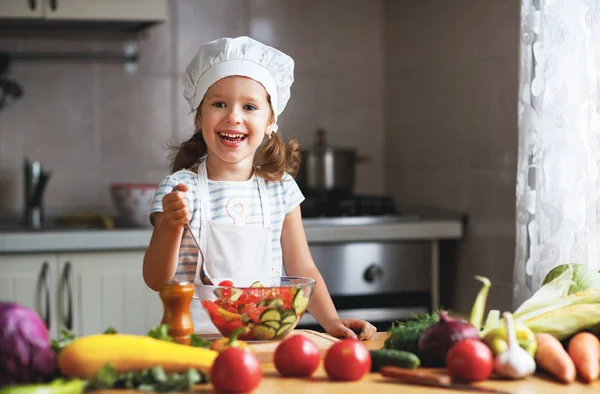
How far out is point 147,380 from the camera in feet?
4.02

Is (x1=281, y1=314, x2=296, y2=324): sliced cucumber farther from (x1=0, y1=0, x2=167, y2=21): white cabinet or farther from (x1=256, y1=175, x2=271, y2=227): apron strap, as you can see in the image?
(x1=0, y1=0, x2=167, y2=21): white cabinet

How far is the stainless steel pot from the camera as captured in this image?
10.4ft

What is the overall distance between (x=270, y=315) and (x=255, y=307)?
1.1 inches

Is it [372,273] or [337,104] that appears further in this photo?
[337,104]

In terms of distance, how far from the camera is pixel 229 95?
1.79m

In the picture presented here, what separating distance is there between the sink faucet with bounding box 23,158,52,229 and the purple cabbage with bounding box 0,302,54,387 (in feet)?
6.03

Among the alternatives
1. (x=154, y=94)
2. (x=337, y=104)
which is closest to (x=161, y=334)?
(x=154, y=94)

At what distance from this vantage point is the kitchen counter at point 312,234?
2.62 meters

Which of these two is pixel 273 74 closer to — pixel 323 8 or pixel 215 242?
pixel 215 242

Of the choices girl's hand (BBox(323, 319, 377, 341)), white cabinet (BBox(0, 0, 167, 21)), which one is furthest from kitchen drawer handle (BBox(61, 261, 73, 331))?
girl's hand (BBox(323, 319, 377, 341))

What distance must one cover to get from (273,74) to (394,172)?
5.63ft

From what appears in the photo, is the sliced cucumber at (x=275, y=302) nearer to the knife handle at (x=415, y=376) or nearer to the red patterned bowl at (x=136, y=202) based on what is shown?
the knife handle at (x=415, y=376)

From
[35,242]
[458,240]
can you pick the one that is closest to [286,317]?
[35,242]

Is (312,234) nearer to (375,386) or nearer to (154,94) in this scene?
(154,94)
